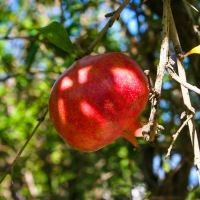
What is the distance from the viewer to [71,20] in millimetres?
2309

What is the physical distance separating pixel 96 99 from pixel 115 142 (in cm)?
157

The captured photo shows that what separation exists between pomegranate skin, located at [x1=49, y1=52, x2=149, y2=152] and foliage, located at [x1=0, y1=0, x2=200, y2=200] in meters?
0.57

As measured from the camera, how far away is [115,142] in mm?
2391

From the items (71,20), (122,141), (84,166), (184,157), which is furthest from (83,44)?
(84,166)

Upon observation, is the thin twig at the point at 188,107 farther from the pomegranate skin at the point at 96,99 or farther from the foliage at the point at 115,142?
the foliage at the point at 115,142

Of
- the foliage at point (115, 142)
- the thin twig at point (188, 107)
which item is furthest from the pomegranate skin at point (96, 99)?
the foliage at point (115, 142)

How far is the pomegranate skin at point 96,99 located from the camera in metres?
0.84

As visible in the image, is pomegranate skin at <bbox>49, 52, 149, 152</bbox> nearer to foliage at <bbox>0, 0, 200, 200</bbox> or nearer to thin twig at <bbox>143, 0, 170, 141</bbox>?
thin twig at <bbox>143, 0, 170, 141</bbox>

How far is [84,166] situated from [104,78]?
2241 millimetres

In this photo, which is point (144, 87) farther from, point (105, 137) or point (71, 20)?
point (71, 20)

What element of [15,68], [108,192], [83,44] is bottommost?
[108,192]

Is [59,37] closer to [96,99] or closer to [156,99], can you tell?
[96,99]

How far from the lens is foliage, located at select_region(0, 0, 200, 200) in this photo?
2.06m

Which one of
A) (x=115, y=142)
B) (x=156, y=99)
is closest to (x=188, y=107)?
(x=156, y=99)
